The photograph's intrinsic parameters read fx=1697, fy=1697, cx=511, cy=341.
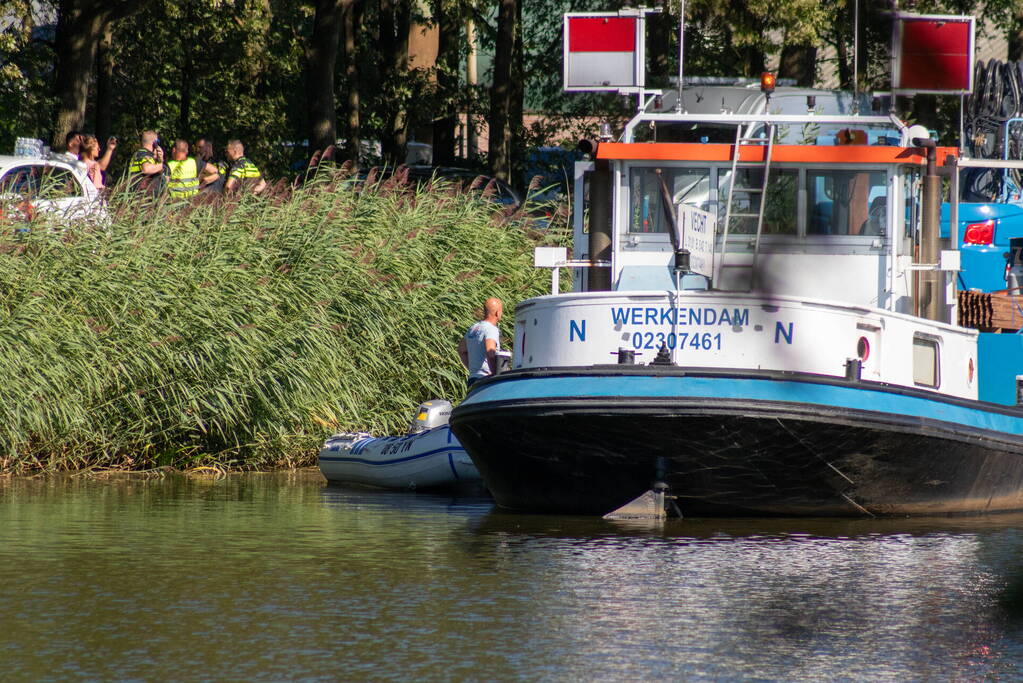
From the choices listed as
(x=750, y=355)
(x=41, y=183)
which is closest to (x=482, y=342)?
(x=750, y=355)

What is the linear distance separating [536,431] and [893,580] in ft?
9.73

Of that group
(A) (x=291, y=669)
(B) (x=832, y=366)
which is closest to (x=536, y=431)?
(B) (x=832, y=366)

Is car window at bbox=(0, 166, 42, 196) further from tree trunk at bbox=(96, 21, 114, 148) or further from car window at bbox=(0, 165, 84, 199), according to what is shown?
tree trunk at bbox=(96, 21, 114, 148)

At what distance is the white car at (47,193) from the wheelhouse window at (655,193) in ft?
15.3

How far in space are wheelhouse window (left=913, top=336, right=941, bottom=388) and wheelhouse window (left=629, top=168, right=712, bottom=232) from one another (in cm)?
180

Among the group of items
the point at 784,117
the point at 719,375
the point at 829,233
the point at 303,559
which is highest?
the point at 784,117

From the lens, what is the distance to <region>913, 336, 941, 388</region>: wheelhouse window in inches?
447

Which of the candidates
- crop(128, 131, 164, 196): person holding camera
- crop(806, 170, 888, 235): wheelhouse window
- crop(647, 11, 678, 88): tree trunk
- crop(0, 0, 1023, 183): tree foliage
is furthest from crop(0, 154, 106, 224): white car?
crop(647, 11, 678, 88): tree trunk

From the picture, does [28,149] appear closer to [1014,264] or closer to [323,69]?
[323,69]

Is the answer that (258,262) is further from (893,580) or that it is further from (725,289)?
(725,289)

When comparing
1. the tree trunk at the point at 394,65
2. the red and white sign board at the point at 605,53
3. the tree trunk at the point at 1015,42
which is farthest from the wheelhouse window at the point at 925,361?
the tree trunk at the point at 394,65

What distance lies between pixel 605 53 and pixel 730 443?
120 inches

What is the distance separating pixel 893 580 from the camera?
27.1 feet

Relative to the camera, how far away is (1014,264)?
54.0 ft
